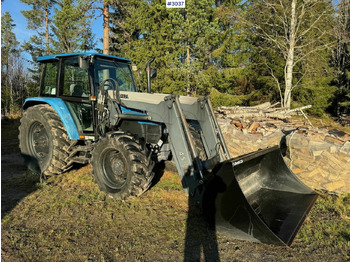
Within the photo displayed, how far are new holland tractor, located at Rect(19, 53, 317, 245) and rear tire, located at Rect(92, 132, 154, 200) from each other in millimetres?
15

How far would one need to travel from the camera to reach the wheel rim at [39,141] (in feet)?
19.4

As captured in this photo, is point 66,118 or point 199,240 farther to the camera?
point 66,118

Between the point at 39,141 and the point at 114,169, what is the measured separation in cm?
256

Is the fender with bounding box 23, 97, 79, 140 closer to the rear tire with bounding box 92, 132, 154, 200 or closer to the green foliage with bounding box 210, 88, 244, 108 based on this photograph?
the rear tire with bounding box 92, 132, 154, 200

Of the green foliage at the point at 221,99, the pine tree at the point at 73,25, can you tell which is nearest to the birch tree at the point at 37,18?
the pine tree at the point at 73,25

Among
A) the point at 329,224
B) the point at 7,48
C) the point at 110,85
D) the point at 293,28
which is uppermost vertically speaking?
the point at 7,48

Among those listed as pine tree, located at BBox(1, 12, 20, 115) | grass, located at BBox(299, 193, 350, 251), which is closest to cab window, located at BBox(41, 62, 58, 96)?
grass, located at BBox(299, 193, 350, 251)

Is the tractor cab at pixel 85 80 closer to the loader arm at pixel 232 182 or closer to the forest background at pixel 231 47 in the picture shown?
the loader arm at pixel 232 182

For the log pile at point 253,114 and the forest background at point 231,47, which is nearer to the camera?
the log pile at point 253,114

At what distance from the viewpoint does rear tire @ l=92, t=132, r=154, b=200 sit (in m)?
3.99

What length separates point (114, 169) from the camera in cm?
446

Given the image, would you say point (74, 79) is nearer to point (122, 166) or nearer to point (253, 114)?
point (122, 166)

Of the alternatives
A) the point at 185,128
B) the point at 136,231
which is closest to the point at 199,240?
the point at 136,231

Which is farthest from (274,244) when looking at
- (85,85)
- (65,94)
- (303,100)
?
(303,100)
